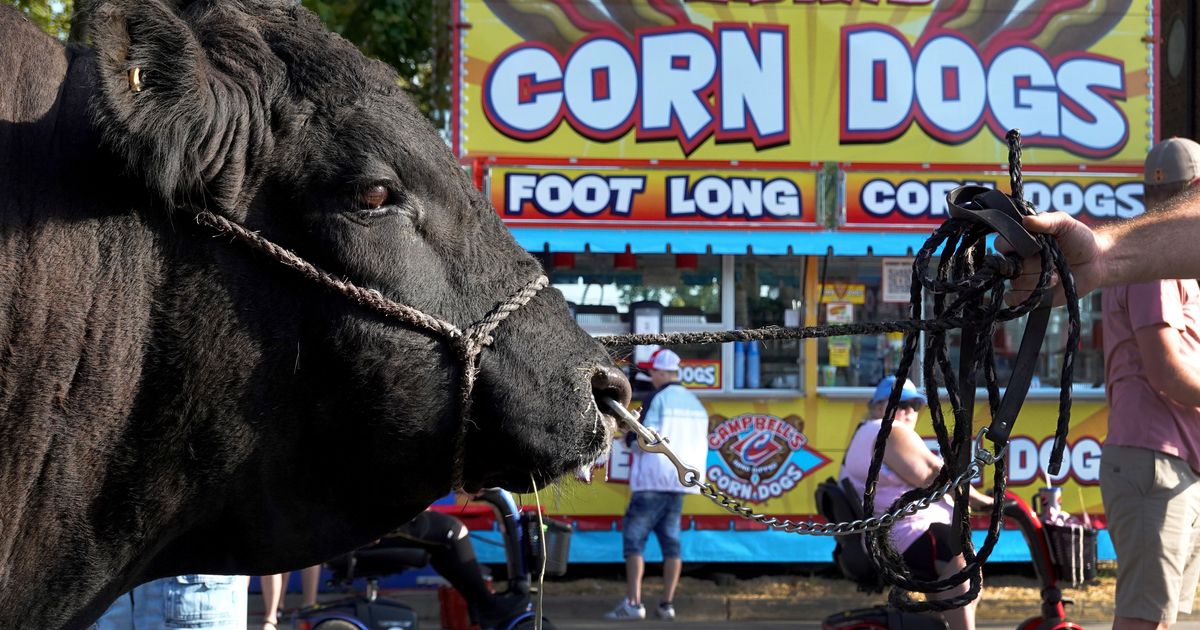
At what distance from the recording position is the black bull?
1820 millimetres

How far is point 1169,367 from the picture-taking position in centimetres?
439

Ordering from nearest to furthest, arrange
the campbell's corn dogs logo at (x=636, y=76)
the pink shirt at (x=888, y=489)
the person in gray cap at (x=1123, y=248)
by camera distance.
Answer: the person in gray cap at (x=1123, y=248)
the pink shirt at (x=888, y=489)
the campbell's corn dogs logo at (x=636, y=76)

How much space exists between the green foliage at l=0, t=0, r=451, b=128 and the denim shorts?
20.5 feet

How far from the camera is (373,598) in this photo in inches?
279

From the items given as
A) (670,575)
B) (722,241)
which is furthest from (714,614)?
(722,241)

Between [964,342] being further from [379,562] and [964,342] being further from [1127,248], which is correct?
[379,562]

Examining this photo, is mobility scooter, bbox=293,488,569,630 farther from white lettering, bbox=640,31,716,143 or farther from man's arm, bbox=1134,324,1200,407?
white lettering, bbox=640,31,716,143

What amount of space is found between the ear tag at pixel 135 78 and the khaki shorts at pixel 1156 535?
3.98 m

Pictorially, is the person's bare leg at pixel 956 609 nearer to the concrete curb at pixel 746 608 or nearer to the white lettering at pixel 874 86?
the concrete curb at pixel 746 608

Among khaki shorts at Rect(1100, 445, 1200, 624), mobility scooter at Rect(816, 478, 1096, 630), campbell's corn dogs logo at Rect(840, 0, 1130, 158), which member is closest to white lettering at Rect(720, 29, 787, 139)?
campbell's corn dogs logo at Rect(840, 0, 1130, 158)

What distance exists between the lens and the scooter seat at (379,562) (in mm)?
7043

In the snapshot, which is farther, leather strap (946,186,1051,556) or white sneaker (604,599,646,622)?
white sneaker (604,599,646,622)

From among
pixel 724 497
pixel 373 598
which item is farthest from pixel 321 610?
pixel 724 497

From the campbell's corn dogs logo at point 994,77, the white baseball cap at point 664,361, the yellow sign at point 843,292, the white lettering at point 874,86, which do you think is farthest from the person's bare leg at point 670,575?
the white lettering at point 874,86
